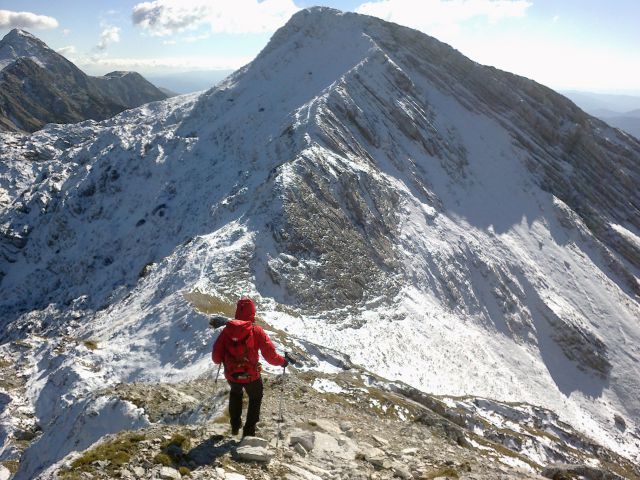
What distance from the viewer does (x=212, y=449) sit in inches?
399

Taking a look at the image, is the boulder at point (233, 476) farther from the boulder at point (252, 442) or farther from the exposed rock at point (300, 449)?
the exposed rock at point (300, 449)

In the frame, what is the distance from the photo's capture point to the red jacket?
10.7 meters

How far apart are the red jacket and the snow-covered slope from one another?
8.10m

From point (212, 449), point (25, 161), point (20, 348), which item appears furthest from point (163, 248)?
point (25, 161)

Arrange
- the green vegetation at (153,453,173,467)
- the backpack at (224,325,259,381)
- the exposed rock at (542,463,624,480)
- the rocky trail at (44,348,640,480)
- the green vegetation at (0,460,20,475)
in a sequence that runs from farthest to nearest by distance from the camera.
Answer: the green vegetation at (0,460,20,475) < the exposed rock at (542,463,624,480) < the backpack at (224,325,259,381) < the rocky trail at (44,348,640,480) < the green vegetation at (153,453,173,467)

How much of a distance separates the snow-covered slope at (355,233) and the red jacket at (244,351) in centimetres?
810

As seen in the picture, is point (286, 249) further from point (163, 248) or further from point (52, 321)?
point (52, 321)

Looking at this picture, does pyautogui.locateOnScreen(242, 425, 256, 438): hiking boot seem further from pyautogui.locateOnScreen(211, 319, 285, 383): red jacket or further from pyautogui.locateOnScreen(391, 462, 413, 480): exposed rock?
pyautogui.locateOnScreen(391, 462, 413, 480): exposed rock

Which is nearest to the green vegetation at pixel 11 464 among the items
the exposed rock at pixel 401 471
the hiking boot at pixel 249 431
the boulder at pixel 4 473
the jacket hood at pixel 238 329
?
the boulder at pixel 4 473

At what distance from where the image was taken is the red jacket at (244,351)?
35.2 feet

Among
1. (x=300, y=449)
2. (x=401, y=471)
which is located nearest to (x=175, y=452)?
(x=300, y=449)

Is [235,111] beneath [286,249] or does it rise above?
above

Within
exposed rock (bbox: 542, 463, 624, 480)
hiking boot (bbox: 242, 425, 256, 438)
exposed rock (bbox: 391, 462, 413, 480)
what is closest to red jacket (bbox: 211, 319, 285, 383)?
hiking boot (bbox: 242, 425, 256, 438)

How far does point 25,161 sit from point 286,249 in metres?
91.0
